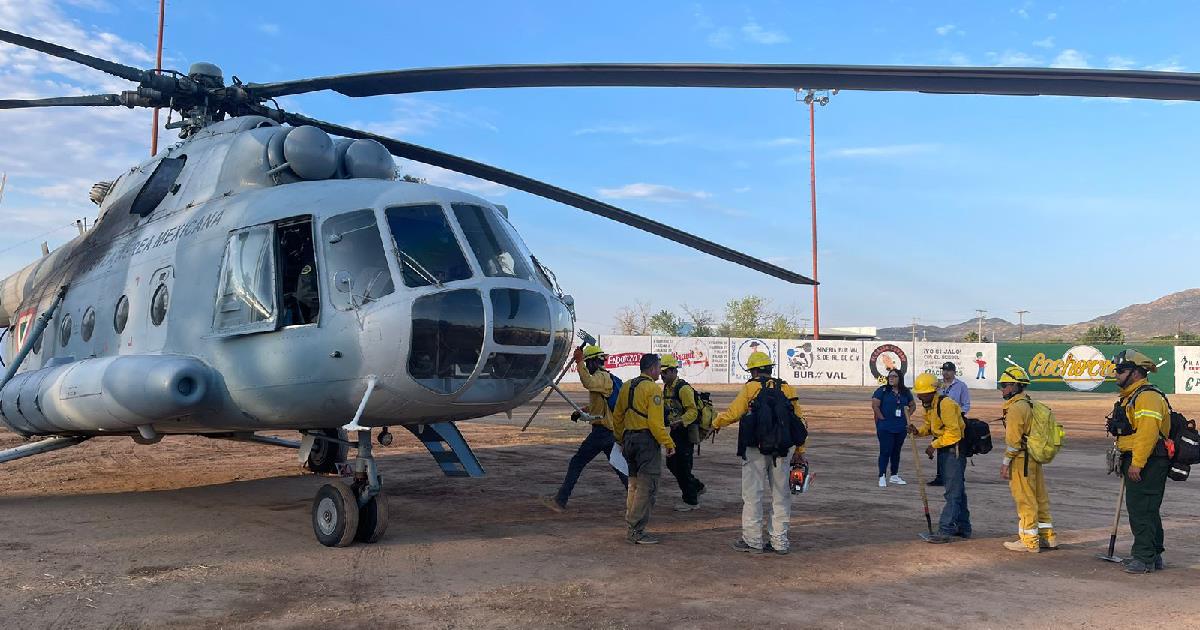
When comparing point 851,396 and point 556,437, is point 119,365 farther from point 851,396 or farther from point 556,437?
point 851,396

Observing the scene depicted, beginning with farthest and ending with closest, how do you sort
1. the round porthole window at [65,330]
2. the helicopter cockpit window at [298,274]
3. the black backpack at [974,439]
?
the round porthole window at [65,330] < the black backpack at [974,439] < the helicopter cockpit window at [298,274]

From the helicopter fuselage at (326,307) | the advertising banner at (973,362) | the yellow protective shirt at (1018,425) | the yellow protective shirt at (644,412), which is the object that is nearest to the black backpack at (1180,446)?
the yellow protective shirt at (1018,425)

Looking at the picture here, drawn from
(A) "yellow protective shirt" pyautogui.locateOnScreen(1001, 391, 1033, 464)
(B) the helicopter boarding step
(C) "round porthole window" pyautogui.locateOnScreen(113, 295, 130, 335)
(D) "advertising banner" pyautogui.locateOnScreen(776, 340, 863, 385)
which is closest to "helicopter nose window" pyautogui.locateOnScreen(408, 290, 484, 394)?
(B) the helicopter boarding step

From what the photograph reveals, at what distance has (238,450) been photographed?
52.3ft

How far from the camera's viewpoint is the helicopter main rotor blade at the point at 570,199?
912 cm

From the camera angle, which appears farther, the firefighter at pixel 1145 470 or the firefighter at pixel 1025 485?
the firefighter at pixel 1025 485

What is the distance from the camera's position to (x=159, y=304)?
824 cm

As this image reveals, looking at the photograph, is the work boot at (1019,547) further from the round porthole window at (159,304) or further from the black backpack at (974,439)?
the round porthole window at (159,304)

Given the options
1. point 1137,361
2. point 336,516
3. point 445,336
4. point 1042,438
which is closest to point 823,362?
point 1042,438

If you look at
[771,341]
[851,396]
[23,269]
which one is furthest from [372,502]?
[771,341]

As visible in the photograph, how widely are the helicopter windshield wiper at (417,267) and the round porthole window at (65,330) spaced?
5.29m

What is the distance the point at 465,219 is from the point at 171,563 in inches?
142

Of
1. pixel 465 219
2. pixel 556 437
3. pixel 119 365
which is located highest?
pixel 465 219

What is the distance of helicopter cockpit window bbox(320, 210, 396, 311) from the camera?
679 cm
